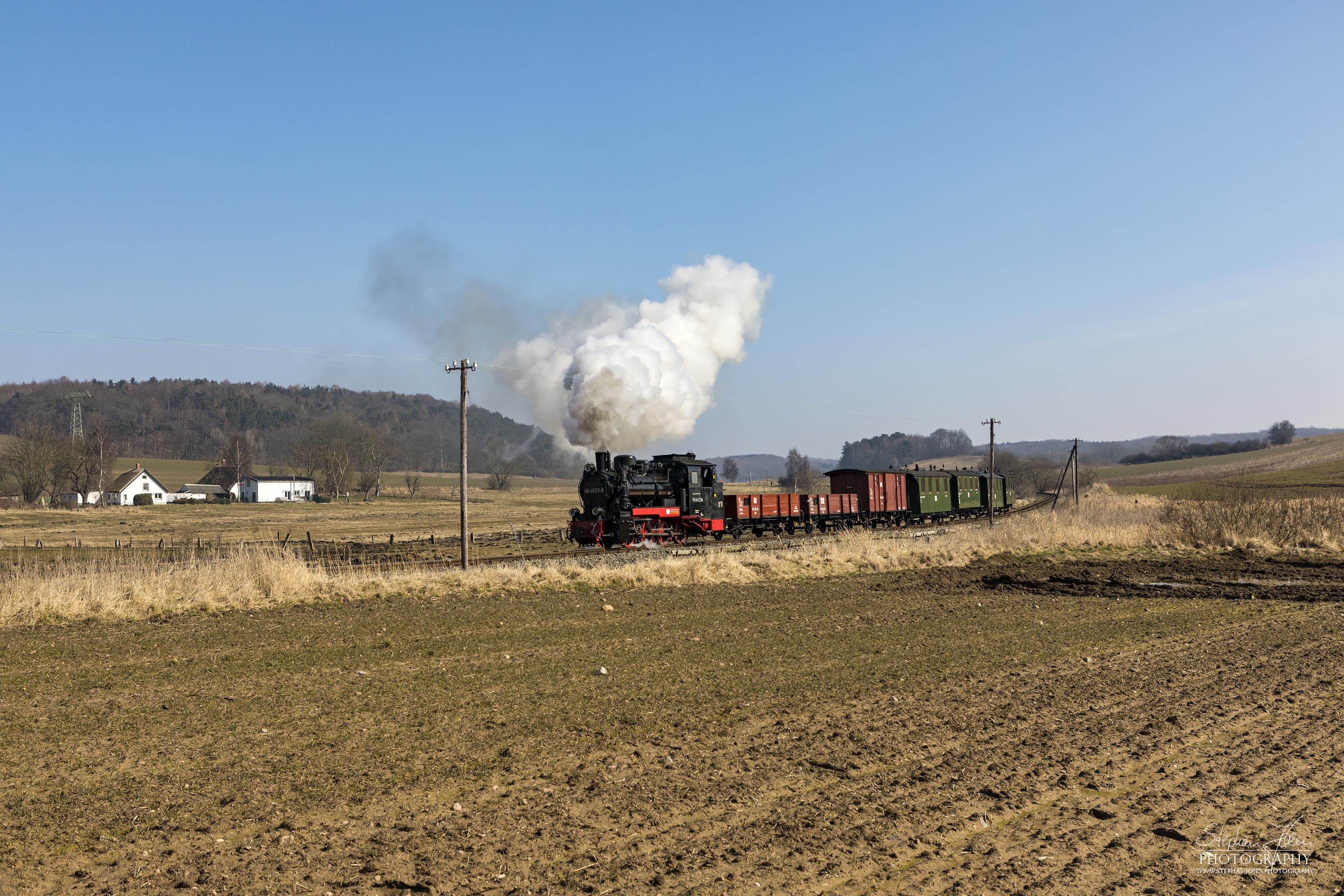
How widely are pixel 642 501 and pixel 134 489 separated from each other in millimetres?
99089

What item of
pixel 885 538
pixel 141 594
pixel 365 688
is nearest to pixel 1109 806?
pixel 365 688

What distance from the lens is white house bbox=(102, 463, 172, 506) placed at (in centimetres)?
10550

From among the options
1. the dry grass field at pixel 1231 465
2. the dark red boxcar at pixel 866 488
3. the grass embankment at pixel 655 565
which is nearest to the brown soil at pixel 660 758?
the grass embankment at pixel 655 565

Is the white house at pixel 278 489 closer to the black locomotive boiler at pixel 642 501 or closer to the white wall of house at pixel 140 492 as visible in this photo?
the white wall of house at pixel 140 492

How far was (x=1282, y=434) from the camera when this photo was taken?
186m

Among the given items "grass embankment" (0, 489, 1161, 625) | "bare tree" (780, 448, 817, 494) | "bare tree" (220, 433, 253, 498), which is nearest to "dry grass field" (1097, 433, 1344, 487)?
"bare tree" (780, 448, 817, 494)

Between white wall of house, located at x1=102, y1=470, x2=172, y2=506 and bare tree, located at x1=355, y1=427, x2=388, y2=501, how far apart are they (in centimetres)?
2304

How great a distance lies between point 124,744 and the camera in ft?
29.6

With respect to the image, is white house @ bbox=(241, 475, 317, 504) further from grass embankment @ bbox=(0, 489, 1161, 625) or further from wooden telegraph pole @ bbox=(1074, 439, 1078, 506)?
grass embankment @ bbox=(0, 489, 1161, 625)

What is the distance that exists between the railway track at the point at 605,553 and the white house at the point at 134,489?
8946 centimetres

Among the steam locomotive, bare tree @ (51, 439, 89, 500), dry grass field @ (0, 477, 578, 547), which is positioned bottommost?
dry grass field @ (0, 477, 578, 547)

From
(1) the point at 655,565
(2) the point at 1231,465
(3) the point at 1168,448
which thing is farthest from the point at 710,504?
(3) the point at 1168,448

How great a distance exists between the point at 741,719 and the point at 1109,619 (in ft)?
37.4

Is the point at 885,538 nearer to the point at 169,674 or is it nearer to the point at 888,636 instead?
the point at 888,636
